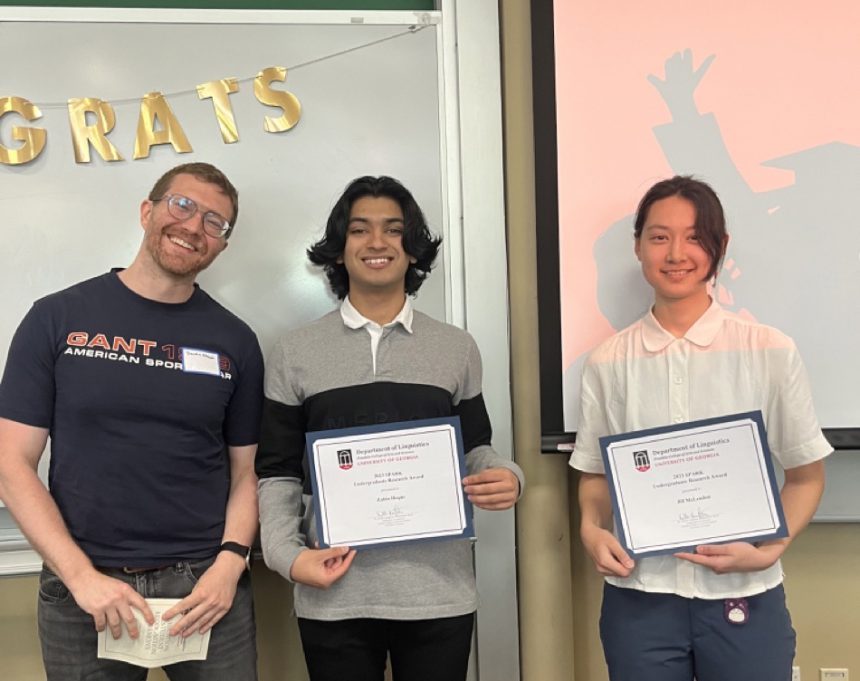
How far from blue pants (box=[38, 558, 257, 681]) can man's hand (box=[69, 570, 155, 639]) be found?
0.07 m

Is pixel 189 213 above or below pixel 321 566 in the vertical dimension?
above

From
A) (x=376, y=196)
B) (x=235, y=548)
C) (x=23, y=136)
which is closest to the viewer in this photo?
(x=235, y=548)

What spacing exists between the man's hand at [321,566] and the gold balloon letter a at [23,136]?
1390mm

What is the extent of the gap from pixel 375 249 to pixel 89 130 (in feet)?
3.22

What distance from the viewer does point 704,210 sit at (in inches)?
59.9

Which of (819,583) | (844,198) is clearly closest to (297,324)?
(844,198)

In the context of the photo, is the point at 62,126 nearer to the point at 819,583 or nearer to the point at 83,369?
the point at 83,369

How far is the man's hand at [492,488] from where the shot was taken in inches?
59.7

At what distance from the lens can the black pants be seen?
149 centimetres

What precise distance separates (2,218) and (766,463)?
2.05 meters

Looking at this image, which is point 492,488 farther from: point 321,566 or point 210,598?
point 210,598

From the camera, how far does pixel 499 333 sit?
2059mm

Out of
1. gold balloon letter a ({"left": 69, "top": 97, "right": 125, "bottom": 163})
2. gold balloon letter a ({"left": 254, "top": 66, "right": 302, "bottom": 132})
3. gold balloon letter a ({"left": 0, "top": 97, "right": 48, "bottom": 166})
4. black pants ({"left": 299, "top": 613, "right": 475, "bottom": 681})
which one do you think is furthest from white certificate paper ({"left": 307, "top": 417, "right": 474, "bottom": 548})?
gold balloon letter a ({"left": 0, "top": 97, "right": 48, "bottom": 166})

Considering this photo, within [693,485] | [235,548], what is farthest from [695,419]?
[235,548]
